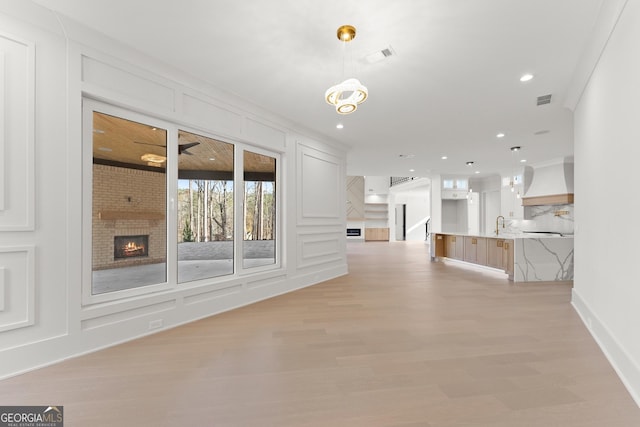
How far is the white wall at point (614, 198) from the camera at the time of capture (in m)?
2.01

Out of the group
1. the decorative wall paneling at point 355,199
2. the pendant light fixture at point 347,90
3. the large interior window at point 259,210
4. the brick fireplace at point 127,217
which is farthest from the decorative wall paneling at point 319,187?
the decorative wall paneling at point 355,199

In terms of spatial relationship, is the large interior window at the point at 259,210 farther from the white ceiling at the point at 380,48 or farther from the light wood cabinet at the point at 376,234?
the light wood cabinet at the point at 376,234

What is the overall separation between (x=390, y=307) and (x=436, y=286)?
5.89 feet

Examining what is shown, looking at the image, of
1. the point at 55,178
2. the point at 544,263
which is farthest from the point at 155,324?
the point at 544,263

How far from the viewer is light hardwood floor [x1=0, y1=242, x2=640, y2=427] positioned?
1758mm

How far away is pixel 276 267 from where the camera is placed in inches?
192

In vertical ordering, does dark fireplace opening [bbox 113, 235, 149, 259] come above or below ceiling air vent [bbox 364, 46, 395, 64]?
below

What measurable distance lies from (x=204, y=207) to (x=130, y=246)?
102 centimetres

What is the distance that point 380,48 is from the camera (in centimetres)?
286

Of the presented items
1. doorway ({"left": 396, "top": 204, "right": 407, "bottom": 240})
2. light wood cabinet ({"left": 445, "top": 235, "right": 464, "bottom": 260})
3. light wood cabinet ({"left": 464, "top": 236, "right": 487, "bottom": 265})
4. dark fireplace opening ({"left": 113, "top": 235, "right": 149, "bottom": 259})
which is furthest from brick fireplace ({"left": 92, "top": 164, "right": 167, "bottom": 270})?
doorway ({"left": 396, "top": 204, "right": 407, "bottom": 240})

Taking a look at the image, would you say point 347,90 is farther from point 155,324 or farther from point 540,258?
point 540,258

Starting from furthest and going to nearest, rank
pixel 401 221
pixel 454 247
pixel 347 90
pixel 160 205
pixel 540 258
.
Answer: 1. pixel 401 221
2. pixel 454 247
3. pixel 540 258
4. pixel 160 205
5. pixel 347 90

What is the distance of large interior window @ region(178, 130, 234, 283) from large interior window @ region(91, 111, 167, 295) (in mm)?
259

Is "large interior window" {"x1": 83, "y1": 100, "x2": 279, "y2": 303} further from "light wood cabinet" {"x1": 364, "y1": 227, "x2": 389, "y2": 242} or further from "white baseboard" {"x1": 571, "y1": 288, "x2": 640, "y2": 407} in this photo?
"light wood cabinet" {"x1": 364, "y1": 227, "x2": 389, "y2": 242}
